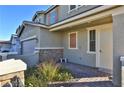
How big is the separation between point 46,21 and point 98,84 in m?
14.5

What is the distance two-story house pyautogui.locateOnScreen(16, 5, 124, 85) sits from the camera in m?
6.49

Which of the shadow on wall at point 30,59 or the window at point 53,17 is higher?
the window at point 53,17

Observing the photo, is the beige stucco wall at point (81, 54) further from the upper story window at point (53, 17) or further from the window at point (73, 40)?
the upper story window at point (53, 17)

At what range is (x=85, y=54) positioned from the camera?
11.5 meters

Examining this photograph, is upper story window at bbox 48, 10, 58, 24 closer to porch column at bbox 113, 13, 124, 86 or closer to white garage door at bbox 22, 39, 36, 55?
white garage door at bbox 22, 39, 36, 55

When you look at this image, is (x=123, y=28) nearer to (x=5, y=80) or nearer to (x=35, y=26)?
(x=5, y=80)

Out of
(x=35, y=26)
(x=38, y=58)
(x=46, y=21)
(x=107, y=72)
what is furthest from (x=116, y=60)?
(x=46, y=21)

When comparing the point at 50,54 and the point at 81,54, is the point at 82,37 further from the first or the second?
the point at 50,54

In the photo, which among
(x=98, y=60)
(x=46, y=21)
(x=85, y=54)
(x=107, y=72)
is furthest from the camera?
(x=46, y=21)

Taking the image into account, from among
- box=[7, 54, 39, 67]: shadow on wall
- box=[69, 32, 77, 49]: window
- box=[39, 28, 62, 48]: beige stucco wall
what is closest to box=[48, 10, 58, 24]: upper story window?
box=[39, 28, 62, 48]: beige stucco wall

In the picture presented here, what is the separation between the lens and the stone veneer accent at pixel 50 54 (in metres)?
14.1

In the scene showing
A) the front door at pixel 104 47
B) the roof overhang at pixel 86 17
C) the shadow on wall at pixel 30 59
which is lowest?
the shadow on wall at pixel 30 59

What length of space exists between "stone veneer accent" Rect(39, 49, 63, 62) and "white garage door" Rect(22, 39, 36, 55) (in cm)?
145

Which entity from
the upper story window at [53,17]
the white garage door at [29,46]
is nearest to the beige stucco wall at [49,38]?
the white garage door at [29,46]
